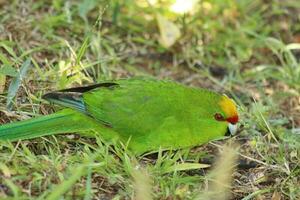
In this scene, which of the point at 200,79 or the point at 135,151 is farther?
the point at 200,79

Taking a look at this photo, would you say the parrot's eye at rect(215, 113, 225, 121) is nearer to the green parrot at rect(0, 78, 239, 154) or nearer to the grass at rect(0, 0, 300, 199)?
the green parrot at rect(0, 78, 239, 154)

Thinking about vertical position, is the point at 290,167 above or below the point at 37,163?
below

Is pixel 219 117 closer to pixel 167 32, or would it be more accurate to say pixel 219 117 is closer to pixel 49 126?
pixel 49 126

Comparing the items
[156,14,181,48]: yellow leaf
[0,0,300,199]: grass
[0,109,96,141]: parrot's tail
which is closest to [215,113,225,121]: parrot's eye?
[0,0,300,199]: grass

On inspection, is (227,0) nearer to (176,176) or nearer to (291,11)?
(291,11)

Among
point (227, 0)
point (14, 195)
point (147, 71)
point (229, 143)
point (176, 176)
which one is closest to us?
point (14, 195)

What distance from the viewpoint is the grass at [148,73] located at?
310cm

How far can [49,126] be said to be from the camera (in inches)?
131

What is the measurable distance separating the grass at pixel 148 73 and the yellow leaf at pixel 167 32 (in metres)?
0.08

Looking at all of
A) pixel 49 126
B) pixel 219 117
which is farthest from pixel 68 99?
pixel 219 117

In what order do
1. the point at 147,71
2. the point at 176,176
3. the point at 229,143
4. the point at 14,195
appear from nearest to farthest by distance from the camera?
1. the point at 14,195
2. the point at 176,176
3. the point at 229,143
4. the point at 147,71

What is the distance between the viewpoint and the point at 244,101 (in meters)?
4.58

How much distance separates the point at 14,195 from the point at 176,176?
864 millimetres

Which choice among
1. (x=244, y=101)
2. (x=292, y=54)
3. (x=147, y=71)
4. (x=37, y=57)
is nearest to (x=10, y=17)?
(x=37, y=57)
